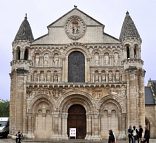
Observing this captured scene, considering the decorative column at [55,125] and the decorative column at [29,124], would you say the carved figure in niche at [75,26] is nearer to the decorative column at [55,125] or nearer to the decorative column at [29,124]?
the decorative column at [55,125]

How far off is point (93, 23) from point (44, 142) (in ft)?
47.6

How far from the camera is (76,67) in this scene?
135ft

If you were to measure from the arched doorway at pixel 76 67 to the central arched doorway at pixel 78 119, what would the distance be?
118 inches

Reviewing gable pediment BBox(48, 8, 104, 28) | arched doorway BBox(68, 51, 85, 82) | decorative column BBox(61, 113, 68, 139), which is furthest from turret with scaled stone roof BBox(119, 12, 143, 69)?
decorative column BBox(61, 113, 68, 139)

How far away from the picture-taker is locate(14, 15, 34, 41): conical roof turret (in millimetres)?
41312

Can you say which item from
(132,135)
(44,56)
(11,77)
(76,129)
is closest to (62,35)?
(44,56)

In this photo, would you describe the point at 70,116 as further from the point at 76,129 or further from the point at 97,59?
the point at 97,59

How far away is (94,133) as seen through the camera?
3906 cm

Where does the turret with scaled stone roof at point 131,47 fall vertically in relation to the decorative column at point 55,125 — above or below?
above

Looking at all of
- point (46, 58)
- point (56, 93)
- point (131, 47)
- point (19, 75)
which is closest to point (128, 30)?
point (131, 47)

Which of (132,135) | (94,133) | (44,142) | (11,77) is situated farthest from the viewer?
(11,77)

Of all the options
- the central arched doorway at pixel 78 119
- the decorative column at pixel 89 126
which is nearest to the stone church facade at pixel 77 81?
the central arched doorway at pixel 78 119

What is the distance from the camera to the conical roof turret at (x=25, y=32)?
4131 centimetres

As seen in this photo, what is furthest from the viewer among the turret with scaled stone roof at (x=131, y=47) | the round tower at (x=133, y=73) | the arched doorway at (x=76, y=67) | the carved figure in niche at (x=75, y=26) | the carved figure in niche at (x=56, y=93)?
the carved figure in niche at (x=75, y=26)
